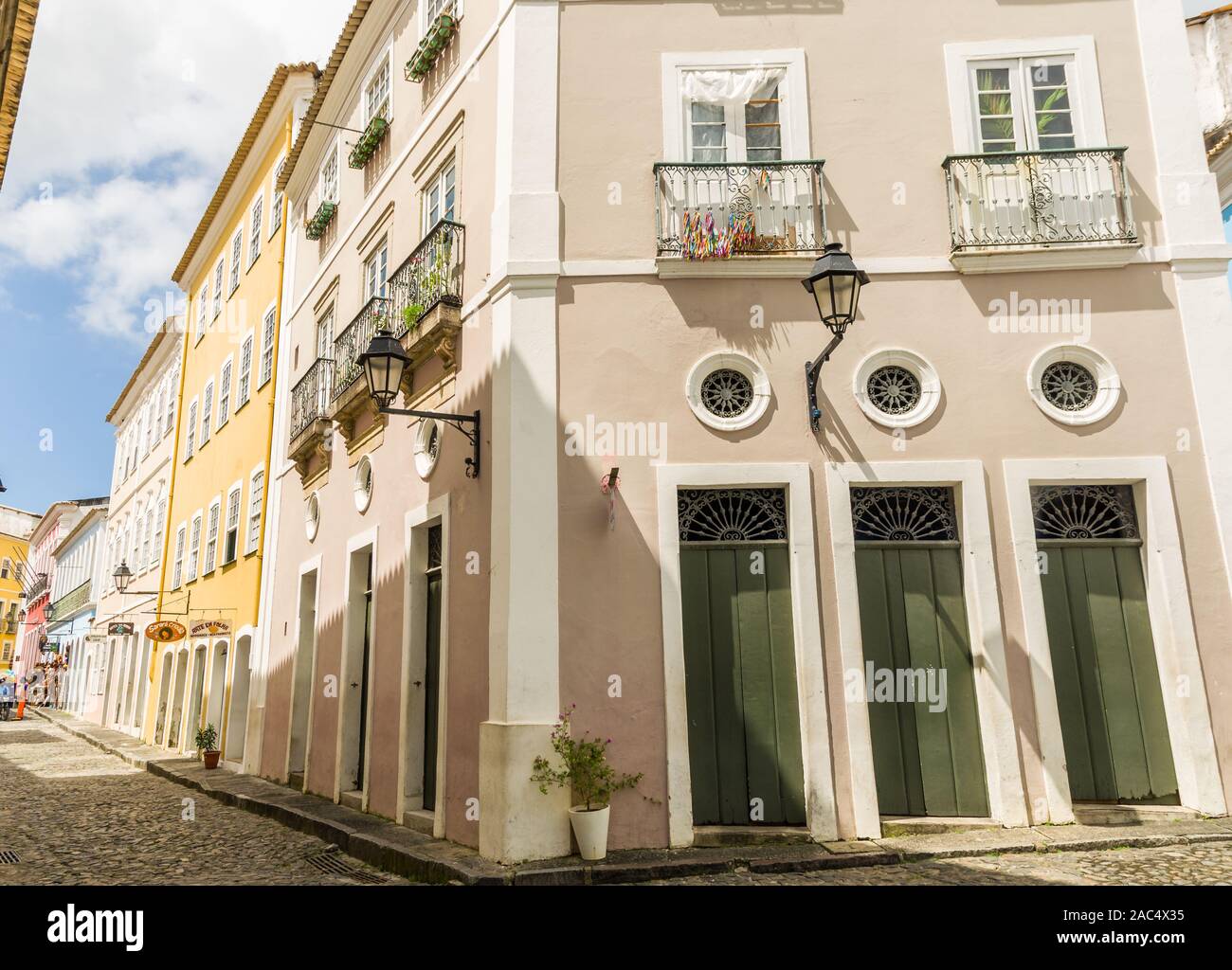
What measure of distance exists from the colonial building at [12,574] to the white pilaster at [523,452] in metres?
63.8

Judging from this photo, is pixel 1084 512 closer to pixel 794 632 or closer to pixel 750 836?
pixel 794 632

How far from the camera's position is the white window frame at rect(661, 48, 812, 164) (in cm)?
851

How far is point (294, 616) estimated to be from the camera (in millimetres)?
13594

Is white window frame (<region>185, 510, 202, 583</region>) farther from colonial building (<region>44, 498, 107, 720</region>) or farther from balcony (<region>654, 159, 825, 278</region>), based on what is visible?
balcony (<region>654, 159, 825, 278</region>)

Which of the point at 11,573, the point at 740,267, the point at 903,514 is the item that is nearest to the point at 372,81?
the point at 740,267

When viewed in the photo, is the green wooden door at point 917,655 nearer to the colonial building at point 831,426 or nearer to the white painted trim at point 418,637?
the colonial building at point 831,426

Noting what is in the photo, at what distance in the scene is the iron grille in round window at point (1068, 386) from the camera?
8016 millimetres

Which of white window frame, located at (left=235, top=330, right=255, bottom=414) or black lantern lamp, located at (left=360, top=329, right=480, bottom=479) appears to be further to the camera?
white window frame, located at (left=235, top=330, right=255, bottom=414)

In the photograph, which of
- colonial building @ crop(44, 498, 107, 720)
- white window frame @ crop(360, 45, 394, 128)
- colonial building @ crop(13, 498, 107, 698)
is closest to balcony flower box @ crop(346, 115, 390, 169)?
white window frame @ crop(360, 45, 394, 128)

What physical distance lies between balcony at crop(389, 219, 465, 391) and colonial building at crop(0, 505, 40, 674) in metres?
Result: 61.7

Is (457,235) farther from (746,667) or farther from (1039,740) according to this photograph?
(1039,740)

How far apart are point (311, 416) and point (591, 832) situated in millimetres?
8492

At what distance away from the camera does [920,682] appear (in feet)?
25.0
